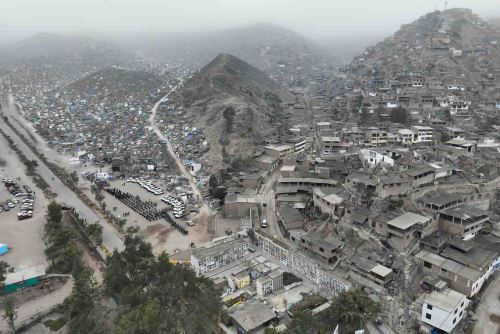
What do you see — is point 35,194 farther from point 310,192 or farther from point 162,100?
point 162,100

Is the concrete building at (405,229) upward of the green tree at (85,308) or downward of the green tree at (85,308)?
upward

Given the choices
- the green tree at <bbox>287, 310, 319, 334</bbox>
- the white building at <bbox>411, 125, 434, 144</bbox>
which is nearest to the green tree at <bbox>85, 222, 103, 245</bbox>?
the green tree at <bbox>287, 310, 319, 334</bbox>

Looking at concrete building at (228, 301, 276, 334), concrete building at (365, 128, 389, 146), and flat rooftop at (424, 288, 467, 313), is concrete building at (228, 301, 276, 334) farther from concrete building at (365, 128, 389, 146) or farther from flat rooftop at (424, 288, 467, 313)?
concrete building at (365, 128, 389, 146)

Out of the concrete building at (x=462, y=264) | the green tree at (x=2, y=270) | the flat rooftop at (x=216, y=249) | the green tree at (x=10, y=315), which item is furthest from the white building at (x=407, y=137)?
the green tree at (x=2, y=270)

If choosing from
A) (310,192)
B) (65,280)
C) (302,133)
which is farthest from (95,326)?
(302,133)

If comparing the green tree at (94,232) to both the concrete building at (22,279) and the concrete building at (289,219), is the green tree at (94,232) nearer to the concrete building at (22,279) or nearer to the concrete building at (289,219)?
the concrete building at (22,279)

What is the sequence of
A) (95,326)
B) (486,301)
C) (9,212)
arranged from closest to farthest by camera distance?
(95,326) → (486,301) → (9,212)
